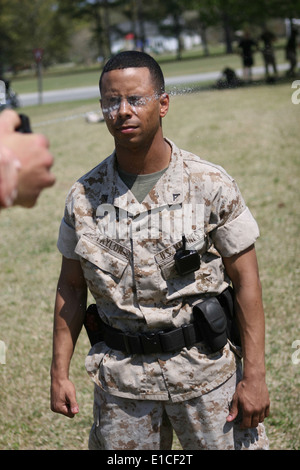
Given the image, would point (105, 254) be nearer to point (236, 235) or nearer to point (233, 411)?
point (236, 235)

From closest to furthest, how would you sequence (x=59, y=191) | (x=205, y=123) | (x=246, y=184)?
(x=246, y=184), (x=59, y=191), (x=205, y=123)

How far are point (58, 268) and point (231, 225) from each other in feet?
13.9

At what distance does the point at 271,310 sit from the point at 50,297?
1.97 m

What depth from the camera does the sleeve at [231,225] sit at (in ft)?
6.88

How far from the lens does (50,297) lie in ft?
17.8

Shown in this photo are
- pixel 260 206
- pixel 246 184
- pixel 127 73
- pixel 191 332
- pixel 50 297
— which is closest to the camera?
pixel 127 73

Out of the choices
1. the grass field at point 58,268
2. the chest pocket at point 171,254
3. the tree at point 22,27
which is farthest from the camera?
the tree at point 22,27

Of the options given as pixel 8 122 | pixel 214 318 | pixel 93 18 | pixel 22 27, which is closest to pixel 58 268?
pixel 214 318

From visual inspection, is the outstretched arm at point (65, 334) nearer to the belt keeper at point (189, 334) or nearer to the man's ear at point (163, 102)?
the belt keeper at point (189, 334)

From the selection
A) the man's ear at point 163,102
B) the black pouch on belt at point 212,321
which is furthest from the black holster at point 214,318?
the man's ear at point 163,102

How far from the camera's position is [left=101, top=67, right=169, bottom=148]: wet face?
77.3 inches

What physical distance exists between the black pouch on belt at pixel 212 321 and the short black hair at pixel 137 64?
76cm

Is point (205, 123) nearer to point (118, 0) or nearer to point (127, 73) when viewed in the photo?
point (127, 73)
